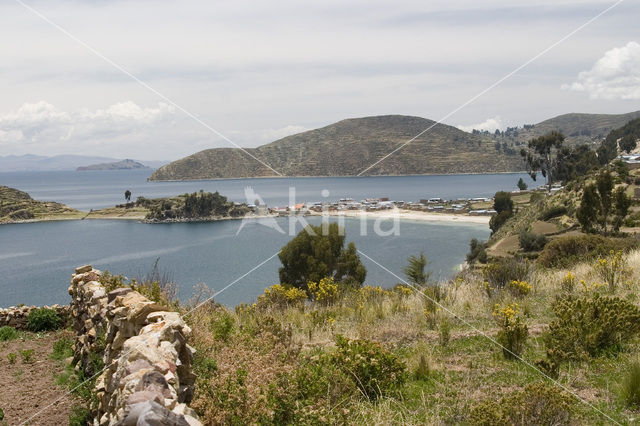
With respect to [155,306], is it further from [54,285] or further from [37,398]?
[54,285]

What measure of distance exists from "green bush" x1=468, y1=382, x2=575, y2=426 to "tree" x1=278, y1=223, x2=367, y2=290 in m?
22.2

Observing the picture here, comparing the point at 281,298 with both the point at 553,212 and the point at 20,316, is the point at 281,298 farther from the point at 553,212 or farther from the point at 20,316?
the point at 553,212

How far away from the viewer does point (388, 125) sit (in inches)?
7800

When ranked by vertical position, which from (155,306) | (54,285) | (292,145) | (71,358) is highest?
(292,145)

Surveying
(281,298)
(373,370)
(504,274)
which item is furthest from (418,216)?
(373,370)

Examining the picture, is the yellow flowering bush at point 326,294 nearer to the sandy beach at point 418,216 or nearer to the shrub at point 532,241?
the shrub at point 532,241

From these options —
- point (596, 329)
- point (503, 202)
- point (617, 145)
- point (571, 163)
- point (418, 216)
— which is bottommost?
point (418, 216)

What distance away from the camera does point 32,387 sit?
6340 mm

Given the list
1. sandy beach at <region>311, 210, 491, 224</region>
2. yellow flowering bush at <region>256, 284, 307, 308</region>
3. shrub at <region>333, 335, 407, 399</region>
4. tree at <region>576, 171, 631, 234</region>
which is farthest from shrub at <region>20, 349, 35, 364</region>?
sandy beach at <region>311, 210, 491, 224</region>

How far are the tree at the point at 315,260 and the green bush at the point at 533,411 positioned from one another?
72.8ft

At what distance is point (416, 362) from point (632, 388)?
2081mm

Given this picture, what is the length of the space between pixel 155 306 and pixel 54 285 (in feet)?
173

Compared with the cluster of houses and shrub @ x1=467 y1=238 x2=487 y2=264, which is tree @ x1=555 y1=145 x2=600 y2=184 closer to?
the cluster of houses

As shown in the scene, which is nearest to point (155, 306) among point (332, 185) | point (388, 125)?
point (332, 185)
